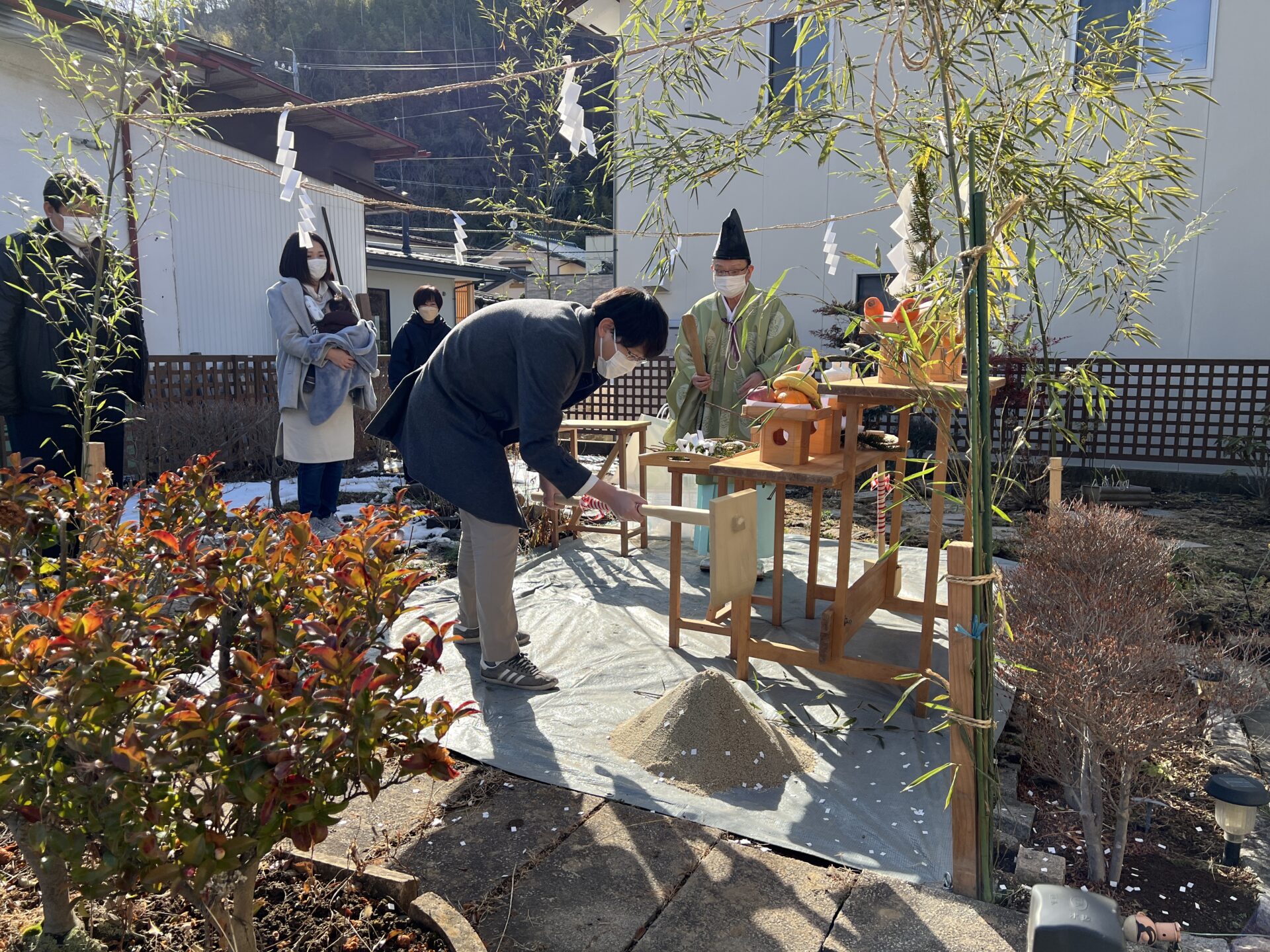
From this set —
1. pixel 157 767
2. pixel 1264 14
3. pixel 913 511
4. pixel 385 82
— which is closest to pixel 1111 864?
pixel 157 767

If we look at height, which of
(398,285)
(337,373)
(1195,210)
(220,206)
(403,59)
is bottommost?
(337,373)

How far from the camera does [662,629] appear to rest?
156 inches

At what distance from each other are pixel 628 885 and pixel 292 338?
3.93 meters

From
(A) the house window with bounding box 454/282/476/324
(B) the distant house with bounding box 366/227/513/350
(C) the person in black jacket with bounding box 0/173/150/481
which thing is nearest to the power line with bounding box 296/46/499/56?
(B) the distant house with bounding box 366/227/513/350

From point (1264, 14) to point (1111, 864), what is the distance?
8.33 metres

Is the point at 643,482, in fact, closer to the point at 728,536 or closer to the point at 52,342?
the point at 728,536

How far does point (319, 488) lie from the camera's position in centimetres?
518

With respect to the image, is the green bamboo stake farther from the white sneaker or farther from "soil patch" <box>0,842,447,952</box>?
the white sneaker

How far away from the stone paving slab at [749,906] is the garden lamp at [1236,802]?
88 centimetres

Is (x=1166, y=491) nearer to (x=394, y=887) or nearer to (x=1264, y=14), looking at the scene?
(x=1264, y=14)

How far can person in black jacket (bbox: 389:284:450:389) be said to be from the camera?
5.65 m

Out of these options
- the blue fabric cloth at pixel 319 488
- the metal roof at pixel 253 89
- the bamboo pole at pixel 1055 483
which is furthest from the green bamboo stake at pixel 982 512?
the metal roof at pixel 253 89

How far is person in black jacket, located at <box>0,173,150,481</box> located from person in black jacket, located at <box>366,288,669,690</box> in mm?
1226

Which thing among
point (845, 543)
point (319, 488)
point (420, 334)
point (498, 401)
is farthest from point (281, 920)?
point (420, 334)
